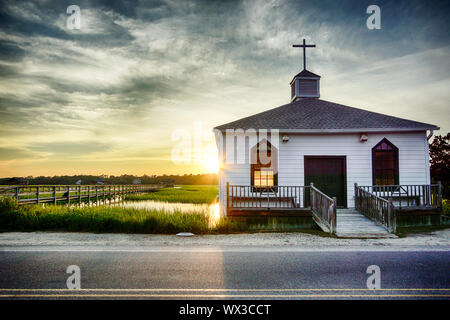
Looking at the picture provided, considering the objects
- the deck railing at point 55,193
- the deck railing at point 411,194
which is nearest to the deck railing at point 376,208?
the deck railing at point 411,194

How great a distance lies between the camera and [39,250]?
7.54 metres

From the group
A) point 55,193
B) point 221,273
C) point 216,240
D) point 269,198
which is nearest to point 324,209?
point 269,198

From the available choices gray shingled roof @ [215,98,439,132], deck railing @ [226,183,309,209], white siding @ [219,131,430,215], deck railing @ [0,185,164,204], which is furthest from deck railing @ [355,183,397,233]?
deck railing @ [0,185,164,204]

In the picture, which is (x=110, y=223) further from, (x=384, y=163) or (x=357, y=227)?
(x=384, y=163)

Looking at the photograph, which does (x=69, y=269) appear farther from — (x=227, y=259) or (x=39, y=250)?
(x=227, y=259)

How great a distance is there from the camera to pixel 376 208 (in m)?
11.2

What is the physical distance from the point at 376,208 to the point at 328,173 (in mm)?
2974

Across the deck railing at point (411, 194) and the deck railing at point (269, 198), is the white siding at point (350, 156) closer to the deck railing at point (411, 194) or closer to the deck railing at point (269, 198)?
the deck railing at point (411, 194)

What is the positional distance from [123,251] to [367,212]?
31.9ft

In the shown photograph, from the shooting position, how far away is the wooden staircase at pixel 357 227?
9859mm

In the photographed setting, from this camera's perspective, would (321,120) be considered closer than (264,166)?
No

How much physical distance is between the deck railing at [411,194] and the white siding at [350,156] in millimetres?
503

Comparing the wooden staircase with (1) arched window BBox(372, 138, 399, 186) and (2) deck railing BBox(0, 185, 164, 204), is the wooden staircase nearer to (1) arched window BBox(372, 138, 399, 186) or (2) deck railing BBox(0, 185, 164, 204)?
(1) arched window BBox(372, 138, 399, 186)
